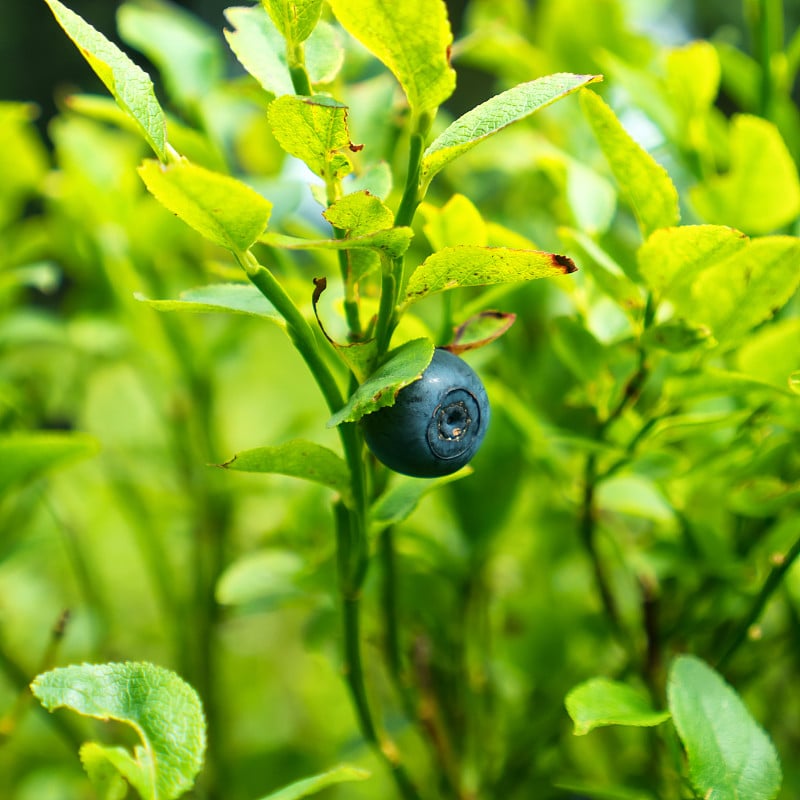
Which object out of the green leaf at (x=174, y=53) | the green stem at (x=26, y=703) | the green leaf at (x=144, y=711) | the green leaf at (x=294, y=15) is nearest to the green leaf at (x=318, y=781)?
the green leaf at (x=144, y=711)

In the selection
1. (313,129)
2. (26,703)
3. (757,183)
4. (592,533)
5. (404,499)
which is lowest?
(26,703)

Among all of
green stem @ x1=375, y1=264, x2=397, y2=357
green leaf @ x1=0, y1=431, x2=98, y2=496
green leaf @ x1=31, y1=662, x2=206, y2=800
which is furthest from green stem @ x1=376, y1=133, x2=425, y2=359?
green leaf @ x1=0, y1=431, x2=98, y2=496

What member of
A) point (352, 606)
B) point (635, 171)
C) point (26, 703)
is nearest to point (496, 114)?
point (635, 171)

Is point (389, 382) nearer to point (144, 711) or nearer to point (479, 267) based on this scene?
point (479, 267)

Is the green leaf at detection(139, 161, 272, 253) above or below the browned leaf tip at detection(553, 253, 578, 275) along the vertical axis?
above

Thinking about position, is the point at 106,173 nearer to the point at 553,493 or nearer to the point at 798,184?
the point at 553,493

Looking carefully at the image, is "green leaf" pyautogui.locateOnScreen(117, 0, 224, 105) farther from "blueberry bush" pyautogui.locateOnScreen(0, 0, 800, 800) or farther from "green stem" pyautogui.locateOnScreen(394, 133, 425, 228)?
"green stem" pyautogui.locateOnScreen(394, 133, 425, 228)

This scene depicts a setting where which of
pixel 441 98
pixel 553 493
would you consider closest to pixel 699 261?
pixel 441 98
